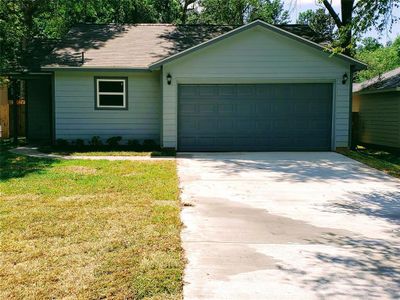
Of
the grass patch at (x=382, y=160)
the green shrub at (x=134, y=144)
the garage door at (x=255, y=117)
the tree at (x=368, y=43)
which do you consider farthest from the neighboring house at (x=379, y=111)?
the green shrub at (x=134, y=144)

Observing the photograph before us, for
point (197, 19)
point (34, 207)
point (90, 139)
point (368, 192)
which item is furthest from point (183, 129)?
point (197, 19)

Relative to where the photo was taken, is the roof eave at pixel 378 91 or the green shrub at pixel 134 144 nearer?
the roof eave at pixel 378 91

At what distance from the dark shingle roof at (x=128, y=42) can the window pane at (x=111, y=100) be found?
3.79ft

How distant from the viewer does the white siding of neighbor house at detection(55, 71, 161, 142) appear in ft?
50.2

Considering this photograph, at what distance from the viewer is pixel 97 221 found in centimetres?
586

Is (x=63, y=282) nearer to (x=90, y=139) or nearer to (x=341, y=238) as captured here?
(x=341, y=238)

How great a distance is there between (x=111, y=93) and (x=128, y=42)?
8.87 feet

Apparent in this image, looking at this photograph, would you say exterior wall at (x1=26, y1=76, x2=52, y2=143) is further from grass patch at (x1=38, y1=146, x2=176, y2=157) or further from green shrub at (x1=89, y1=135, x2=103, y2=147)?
green shrub at (x1=89, y1=135, x2=103, y2=147)

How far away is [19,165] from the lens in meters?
10.9

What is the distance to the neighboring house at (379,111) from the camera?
15859 millimetres

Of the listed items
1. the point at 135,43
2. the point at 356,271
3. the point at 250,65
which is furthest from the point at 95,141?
the point at 356,271

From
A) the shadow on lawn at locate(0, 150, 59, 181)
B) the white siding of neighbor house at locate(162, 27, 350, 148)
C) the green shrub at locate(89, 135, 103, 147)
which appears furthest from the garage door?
the shadow on lawn at locate(0, 150, 59, 181)

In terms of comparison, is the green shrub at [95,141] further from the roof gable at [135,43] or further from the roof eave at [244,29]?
the roof eave at [244,29]

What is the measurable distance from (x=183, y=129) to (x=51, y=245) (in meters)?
9.95
